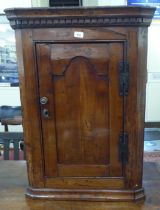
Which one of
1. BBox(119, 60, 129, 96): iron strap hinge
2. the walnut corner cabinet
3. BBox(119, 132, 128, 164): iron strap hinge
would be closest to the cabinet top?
the walnut corner cabinet

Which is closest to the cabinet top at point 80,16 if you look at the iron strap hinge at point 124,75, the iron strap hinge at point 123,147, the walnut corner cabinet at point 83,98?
the walnut corner cabinet at point 83,98

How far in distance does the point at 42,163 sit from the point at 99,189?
0.23 metres

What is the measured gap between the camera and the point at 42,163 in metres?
1.02

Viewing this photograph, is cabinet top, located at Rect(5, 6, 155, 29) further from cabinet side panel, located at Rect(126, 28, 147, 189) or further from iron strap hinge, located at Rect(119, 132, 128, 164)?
iron strap hinge, located at Rect(119, 132, 128, 164)

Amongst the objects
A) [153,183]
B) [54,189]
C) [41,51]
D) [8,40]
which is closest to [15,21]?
[41,51]

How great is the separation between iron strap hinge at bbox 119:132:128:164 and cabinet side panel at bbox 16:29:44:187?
28 centimetres

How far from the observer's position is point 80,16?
86 centimetres

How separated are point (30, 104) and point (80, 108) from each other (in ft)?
0.56

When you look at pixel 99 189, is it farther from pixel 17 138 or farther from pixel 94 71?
pixel 17 138

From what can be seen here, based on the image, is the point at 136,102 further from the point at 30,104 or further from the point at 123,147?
the point at 30,104

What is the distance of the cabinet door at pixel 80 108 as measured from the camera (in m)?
0.92

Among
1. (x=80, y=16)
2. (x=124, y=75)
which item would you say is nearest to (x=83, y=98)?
(x=124, y=75)

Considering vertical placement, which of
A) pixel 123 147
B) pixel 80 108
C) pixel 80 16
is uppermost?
pixel 80 16

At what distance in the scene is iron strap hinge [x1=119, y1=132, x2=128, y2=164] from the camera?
0.98m
